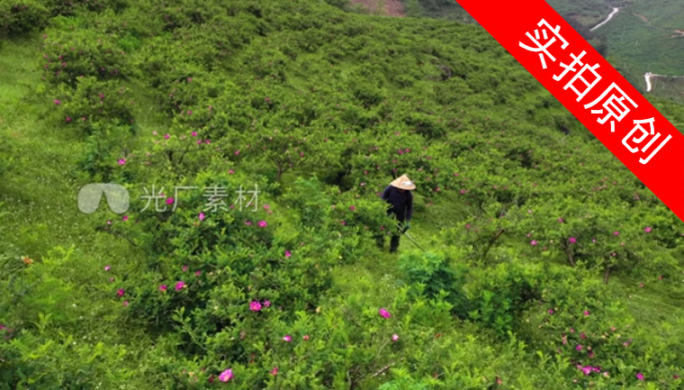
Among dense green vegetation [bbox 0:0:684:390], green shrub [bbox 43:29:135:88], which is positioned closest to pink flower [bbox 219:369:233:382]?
dense green vegetation [bbox 0:0:684:390]

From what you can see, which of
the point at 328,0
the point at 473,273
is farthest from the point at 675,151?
the point at 328,0

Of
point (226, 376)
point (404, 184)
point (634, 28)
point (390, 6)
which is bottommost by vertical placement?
point (390, 6)

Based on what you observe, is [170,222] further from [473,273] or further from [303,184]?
[473,273]

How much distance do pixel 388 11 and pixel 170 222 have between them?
6154 centimetres

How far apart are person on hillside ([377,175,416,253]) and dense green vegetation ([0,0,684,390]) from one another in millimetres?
499

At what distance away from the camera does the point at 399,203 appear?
7383 millimetres

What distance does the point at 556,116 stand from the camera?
81.9 ft

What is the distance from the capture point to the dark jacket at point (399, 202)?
290 inches
